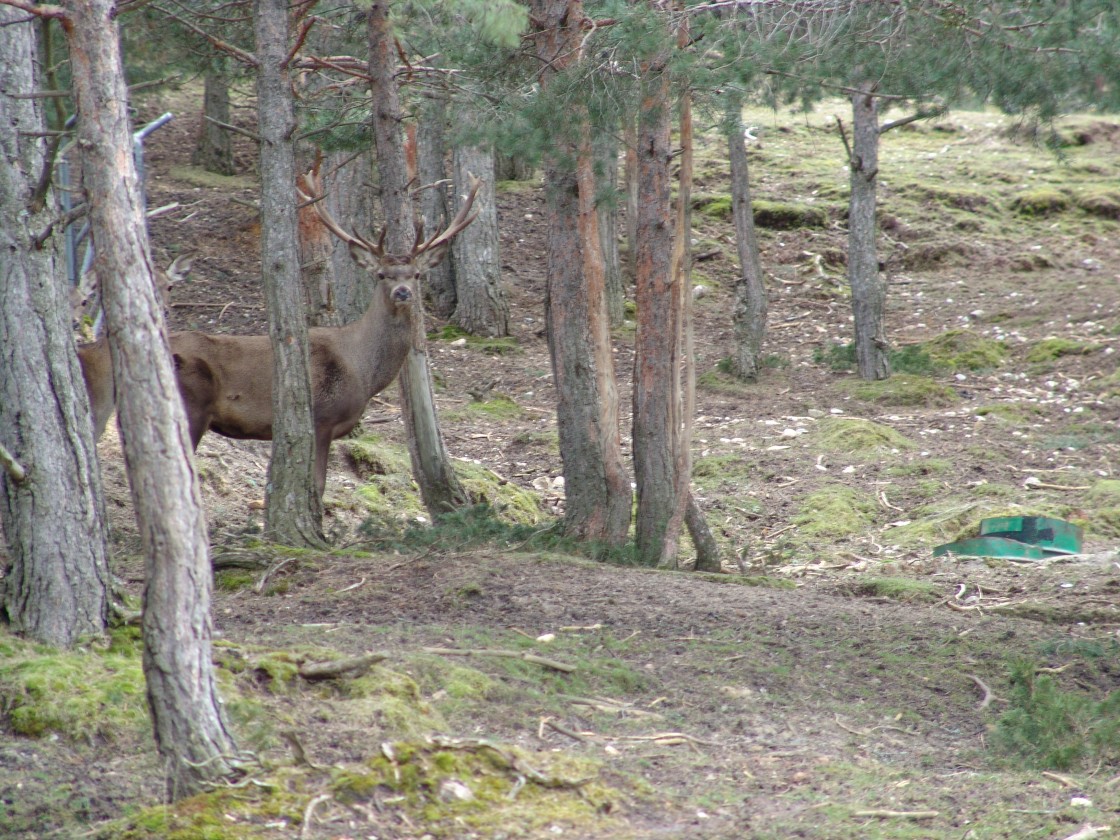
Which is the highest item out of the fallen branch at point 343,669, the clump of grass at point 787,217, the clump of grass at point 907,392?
the clump of grass at point 787,217

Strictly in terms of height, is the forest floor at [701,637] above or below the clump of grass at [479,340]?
below

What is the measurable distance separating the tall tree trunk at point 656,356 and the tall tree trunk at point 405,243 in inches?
62.5

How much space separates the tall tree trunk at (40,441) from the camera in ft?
14.9

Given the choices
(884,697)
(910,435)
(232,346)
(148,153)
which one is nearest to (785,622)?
(884,697)

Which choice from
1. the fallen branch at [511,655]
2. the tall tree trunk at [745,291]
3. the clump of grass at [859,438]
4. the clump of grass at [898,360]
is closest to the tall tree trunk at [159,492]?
the fallen branch at [511,655]

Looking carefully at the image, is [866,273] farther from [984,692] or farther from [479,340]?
[984,692]

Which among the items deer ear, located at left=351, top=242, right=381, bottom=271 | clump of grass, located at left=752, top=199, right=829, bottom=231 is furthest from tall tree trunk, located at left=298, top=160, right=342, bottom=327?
clump of grass, located at left=752, top=199, right=829, bottom=231

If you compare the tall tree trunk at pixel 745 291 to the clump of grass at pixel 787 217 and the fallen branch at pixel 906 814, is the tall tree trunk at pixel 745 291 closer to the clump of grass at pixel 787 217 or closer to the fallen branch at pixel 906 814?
the clump of grass at pixel 787 217

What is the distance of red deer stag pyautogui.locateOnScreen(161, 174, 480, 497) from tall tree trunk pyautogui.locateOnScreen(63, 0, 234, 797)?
16.6 feet

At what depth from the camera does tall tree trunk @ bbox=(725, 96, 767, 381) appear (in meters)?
14.5

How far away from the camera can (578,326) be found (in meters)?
7.69

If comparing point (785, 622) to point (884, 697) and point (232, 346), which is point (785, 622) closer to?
point (884, 697)

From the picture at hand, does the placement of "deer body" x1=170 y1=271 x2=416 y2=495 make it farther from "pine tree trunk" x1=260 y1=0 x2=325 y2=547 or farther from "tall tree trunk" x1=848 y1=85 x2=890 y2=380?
"tall tree trunk" x1=848 y1=85 x2=890 y2=380

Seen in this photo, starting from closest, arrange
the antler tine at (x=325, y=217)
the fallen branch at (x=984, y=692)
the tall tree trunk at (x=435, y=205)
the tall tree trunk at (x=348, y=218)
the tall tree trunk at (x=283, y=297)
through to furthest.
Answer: the fallen branch at (x=984, y=692) → the tall tree trunk at (x=283, y=297) → the antler tine at (x=325, y=217) → the tall tree trunk at (x=348, y=218) → the tall tree trunk at (x=435, y=205)
